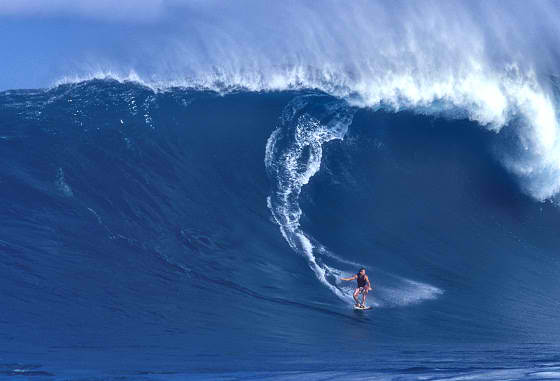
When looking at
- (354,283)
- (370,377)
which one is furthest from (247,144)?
(370,377)

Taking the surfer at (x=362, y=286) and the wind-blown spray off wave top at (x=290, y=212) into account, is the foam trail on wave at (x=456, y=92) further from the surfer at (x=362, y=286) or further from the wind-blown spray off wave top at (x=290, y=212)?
the surfer at (x=362, y=286)

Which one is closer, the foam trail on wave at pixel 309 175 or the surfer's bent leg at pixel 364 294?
the surfer's bent leg at pixel 364 294

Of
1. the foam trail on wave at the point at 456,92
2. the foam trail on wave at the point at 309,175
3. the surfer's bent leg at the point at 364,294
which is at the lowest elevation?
the surfer's bent leg at the point at 364,294

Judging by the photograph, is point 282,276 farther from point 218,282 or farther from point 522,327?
point 522,327

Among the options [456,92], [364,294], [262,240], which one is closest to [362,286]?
[364,294]

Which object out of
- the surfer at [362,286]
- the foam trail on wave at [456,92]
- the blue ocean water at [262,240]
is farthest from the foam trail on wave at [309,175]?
the foam trail on wave at [456,92]

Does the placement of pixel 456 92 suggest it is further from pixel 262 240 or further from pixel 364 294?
pixel 364 294

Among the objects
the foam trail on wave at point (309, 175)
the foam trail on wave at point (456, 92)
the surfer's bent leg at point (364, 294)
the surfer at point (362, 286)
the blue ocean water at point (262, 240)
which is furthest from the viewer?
the foam trail on wave at point (456, 92)
